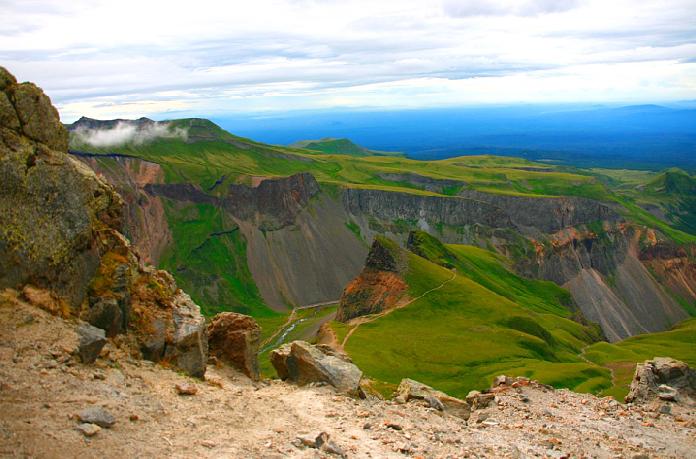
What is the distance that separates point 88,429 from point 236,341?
17540mm

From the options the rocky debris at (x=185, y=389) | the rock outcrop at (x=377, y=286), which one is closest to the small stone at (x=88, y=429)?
the rocky debris at (x=185, y=389)

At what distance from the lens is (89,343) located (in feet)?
A: 82.2

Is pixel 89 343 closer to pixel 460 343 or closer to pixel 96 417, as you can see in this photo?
pixel 96 417

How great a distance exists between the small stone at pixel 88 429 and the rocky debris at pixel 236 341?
16.9 metres

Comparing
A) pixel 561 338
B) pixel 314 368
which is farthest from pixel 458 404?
pixel 561 338

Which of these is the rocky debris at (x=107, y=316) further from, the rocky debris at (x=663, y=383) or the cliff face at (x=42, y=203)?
the rocky debris at (x=663, y=383)

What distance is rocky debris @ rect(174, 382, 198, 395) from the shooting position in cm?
2633

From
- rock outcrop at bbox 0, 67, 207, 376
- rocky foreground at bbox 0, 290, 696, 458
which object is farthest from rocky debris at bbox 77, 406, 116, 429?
rock outcrop at bbox 0, 67, 207, 376

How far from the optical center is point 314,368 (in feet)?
117

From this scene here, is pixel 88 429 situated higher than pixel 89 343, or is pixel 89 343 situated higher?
pixel 89 343

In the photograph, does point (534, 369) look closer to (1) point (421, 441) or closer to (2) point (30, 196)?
(1) point (421, 441)

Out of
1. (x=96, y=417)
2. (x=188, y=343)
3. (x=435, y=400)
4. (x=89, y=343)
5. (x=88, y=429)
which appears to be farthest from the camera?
(x=435, y=400)

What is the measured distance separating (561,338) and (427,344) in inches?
1798

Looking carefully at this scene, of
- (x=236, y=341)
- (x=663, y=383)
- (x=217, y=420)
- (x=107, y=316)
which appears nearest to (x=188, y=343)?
(x=107, y=316)
